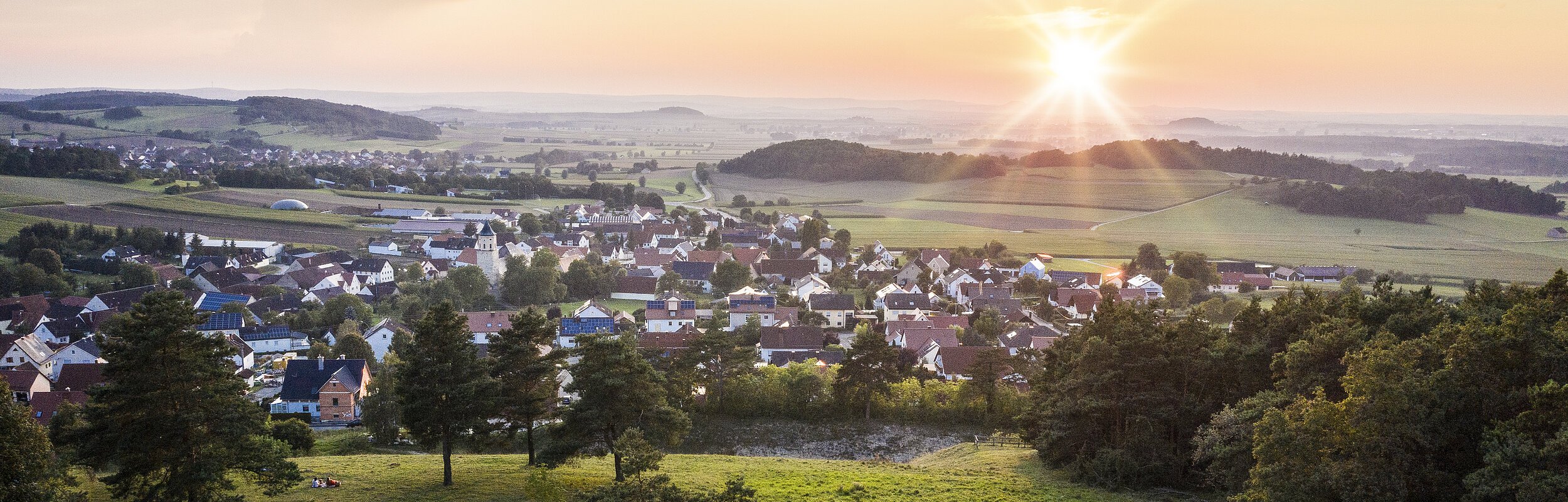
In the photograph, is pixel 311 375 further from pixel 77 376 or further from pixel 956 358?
pixel 956 358

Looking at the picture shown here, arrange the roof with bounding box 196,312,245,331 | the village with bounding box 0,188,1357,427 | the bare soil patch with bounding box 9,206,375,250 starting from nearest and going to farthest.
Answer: the village with bounding box 0,188,1357,427, the roof with bounding box 196,312,245,331, the bare soil patch with bounding box 9,206,375,250

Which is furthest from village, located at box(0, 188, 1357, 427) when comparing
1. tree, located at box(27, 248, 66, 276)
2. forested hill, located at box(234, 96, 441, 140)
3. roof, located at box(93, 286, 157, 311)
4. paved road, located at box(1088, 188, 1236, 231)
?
forested hill, located at box(234, 96, 441, 140)

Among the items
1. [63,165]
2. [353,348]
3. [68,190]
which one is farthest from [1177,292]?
[63,165]

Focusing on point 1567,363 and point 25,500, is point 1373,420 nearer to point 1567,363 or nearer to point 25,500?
point 1567,363

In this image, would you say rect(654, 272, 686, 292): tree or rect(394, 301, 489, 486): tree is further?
rect(654, 272, 686, 292): tree

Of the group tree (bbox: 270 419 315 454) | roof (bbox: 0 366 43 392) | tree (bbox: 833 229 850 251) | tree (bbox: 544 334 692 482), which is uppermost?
tree (bbox: 544 334 692 482)

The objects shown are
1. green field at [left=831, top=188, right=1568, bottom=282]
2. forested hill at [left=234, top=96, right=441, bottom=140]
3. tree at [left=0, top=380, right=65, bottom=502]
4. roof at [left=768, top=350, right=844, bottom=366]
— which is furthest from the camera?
forested hill at [left=234, top=96, right=441, bottom=140]

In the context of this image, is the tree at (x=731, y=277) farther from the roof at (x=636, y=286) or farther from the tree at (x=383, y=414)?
the tree at (x=383, y=414)

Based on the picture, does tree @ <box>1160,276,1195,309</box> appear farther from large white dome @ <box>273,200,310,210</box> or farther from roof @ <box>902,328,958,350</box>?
large white dome @ <box>273,200,310,210</box>
